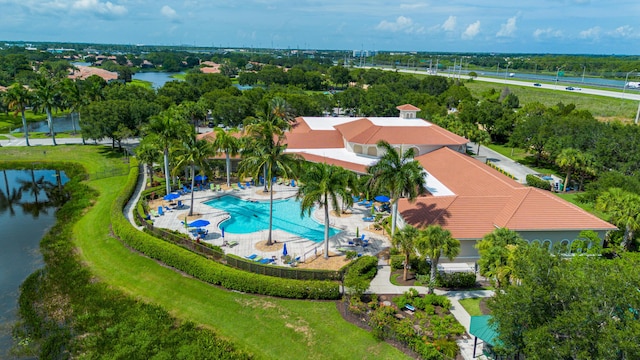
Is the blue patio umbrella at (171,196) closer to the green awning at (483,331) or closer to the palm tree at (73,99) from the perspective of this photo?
the green awning at (483,331)

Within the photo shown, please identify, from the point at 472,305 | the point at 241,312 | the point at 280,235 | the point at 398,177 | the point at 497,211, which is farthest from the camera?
the point at 280,235

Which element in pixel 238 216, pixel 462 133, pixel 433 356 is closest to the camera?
pixel 433 356

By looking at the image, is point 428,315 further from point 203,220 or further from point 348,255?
point 203,220

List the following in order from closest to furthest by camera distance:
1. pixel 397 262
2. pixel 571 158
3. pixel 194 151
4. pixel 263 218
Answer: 1. pixel 397 262
2. pixel 194 151
3. pixel 263 218
4. pixel 571 158

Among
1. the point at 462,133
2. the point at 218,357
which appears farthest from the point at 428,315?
the point at 462,133

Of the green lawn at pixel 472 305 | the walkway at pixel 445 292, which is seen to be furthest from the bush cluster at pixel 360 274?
the green lawn at pixel 472 305

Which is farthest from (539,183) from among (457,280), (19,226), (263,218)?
(19,226)

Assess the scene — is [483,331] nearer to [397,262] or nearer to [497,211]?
[397,262]
